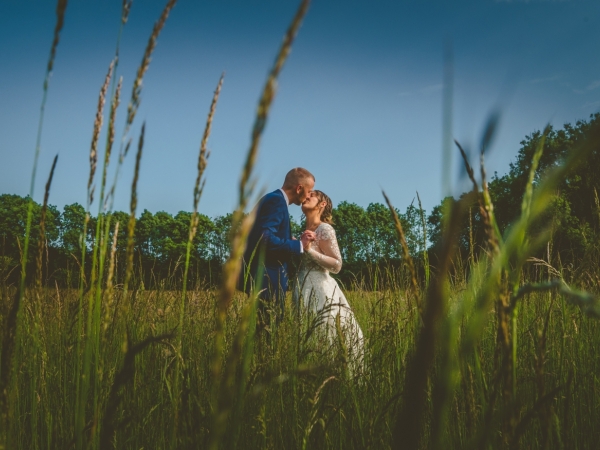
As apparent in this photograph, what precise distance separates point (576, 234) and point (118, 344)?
30624 millimetres

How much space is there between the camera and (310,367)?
1.94 ft

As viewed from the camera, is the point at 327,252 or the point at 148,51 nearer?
the point at 148,51

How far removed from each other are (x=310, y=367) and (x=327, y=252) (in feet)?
19.8

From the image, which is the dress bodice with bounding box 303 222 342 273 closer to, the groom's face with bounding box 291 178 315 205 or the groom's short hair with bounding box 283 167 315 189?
the groom's face with bounding box 291 178 315 205

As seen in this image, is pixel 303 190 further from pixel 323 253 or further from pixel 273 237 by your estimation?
pixel 273 237

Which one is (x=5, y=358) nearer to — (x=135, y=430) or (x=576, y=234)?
(x=135, y=430)

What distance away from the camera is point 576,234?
1044 inches

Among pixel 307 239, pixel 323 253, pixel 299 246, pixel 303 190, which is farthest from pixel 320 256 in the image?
pixel 303 190

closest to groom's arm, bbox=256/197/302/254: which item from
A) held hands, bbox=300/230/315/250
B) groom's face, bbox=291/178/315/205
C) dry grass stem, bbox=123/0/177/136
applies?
held hands, bbox=300/230/315/250

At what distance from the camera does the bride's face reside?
7.11m

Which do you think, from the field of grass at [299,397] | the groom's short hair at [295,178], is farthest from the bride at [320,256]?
the field of grass at [299,397]

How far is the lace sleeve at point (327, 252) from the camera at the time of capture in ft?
20.4

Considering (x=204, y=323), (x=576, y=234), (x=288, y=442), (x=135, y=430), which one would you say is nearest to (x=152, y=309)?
(x=204, y=323)

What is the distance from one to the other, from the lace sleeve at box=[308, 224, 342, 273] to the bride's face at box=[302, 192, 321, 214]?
0.44 metres
